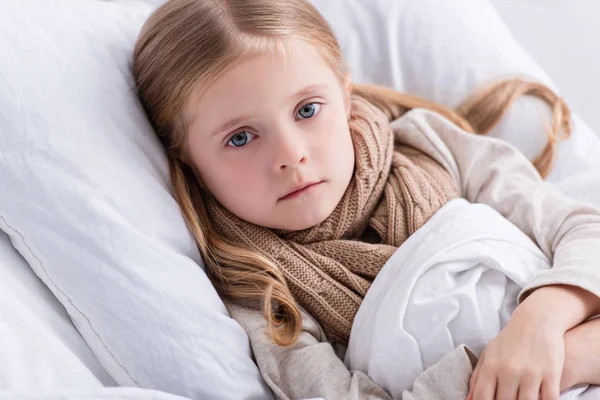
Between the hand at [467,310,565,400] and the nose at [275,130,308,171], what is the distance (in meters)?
0.33

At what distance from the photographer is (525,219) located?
44.0 inches

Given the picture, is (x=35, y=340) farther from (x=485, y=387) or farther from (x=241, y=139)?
(x=485, y=387)

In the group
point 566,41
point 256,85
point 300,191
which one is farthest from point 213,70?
point 566,41

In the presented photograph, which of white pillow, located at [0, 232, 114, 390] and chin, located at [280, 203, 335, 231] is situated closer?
white pillow, located at [0, 232, 114, 390]

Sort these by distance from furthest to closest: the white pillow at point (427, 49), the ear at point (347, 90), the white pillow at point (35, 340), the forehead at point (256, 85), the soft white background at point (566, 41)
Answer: the soft white background at point (566, 41) → the white pillow at point (427, 49) → the ear at point (347, 90) → the forehead at point (256, 85) → the white pillow at point (35, 340)

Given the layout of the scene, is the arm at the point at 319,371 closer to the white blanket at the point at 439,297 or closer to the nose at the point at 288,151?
the white blanket at the point at 439,297

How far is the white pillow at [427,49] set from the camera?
1.34 m

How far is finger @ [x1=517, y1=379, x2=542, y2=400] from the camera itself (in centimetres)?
87

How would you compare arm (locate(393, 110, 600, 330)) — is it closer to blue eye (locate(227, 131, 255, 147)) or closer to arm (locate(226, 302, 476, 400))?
arm (locate(226, 302, 476, 400))

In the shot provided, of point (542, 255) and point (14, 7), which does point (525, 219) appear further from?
point (14, 7)

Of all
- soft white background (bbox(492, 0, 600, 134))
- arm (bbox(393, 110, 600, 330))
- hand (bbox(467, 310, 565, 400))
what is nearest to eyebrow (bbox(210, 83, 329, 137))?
arm (bbox(393, 110, 600, 330))

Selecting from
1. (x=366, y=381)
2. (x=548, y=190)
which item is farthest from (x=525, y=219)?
(x=366, y=381)

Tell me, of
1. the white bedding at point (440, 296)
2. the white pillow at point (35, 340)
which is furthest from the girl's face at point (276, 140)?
the white pillow at point (35, 340)

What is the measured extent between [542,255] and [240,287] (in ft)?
1.34
